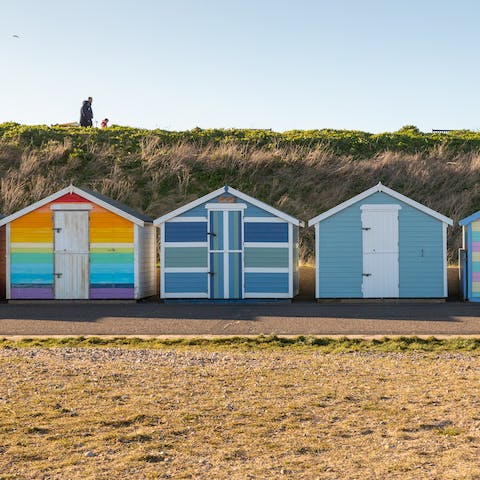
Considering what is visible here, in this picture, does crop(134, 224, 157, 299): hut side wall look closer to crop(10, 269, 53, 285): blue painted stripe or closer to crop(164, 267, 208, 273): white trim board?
crop(164, 267, 208, 273): white trim board

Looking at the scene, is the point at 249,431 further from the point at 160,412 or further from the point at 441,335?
the point at 441,335

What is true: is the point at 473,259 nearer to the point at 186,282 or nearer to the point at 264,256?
the point at 264,256

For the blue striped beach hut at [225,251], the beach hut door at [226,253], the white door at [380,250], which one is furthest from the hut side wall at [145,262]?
the white door at [380,250]

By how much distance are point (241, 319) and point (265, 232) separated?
4.35 meters

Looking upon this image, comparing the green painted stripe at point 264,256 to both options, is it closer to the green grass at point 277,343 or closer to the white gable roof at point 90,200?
the white gable roof at point 90,200

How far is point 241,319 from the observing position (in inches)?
625

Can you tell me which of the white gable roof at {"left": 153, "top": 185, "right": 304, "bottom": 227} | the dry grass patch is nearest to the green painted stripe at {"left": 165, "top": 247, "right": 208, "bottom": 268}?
the white gable roof at {"left": 153, "top": 185, "right": 304, "bottom": 227}

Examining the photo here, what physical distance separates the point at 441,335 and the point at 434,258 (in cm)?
672

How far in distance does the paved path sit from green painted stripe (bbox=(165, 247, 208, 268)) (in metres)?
1.24

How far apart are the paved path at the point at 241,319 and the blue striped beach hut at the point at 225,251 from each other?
870 millimetres

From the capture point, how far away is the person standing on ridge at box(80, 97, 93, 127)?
40.3 meters

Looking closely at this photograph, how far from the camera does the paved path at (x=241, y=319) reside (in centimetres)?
1403

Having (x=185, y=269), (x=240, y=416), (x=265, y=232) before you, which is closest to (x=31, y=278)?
(x=185, y=269)

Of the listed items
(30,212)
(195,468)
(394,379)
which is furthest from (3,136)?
(195,468)
